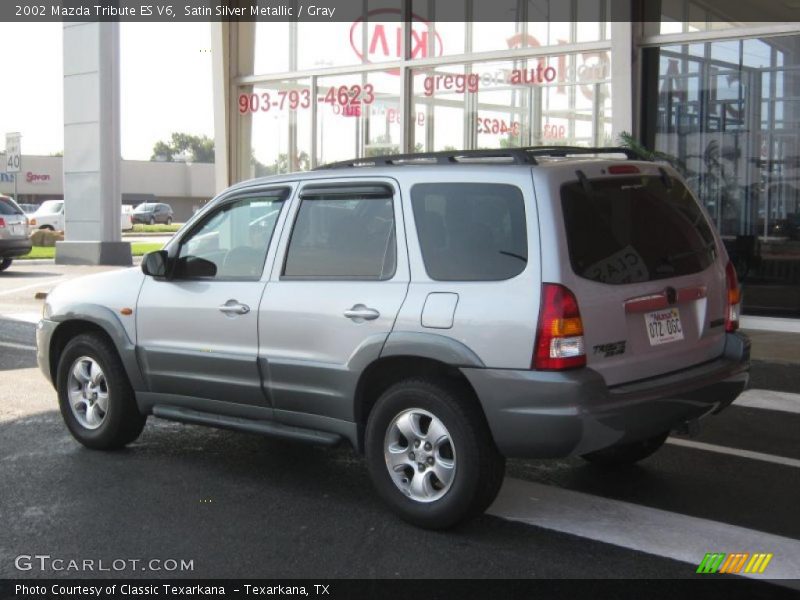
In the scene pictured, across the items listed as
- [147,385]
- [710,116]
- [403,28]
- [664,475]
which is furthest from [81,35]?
[664,475]

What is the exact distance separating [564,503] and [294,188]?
229 cm

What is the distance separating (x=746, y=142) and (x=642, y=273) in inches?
357

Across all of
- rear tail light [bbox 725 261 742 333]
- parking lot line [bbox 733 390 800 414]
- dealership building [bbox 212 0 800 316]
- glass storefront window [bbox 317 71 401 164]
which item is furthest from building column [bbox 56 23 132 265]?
rear tail light [bbox 725 261 742 333]

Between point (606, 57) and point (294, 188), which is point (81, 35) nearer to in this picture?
point (606, 57)

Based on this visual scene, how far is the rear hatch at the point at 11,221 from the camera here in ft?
72.3

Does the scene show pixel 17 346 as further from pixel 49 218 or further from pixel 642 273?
pixel 49 218

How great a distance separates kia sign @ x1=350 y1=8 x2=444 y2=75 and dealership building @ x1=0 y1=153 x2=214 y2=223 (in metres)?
59.5

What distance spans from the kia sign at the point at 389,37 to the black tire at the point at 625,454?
11041 millimetres

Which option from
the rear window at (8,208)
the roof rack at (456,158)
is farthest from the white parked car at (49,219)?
the roof rack at (456,158)

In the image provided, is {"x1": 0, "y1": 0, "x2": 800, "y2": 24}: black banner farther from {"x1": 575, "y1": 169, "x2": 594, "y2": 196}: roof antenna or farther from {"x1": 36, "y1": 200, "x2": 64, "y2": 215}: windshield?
{"x1": 36, "y1": 200, "x2": 64, "y2": 215}: windshield

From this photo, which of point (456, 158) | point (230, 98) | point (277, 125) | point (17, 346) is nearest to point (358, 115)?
point (277, 125)

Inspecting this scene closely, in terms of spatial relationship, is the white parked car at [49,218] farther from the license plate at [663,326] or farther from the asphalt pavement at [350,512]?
the license plate at [663,326]

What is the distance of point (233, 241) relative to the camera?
6086 millimetres

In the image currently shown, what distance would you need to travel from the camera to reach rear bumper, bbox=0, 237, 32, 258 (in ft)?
72.0
